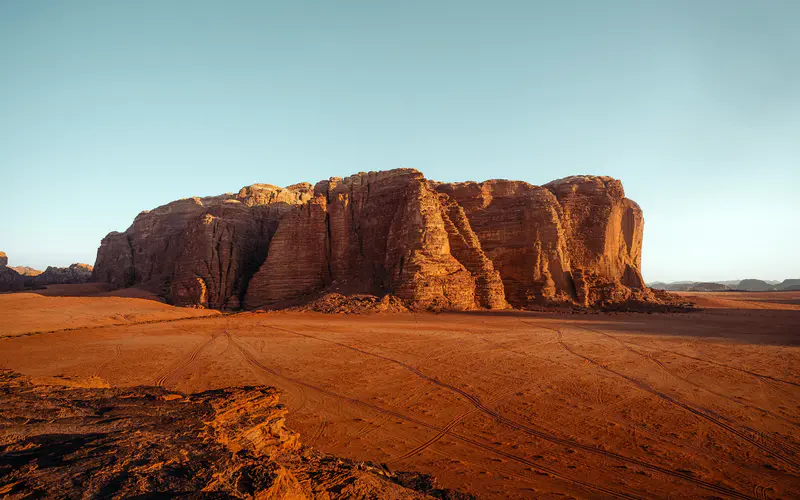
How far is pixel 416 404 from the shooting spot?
7.30 metres

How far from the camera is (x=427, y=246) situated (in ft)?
77.8

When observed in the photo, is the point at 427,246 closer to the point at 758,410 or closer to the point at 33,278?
the point at 758,410

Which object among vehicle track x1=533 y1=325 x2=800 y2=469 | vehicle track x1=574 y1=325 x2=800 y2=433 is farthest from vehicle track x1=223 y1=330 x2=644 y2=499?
vehicle track x1=574 y1=325 x2=800 y2=433

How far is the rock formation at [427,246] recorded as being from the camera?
24.8 m

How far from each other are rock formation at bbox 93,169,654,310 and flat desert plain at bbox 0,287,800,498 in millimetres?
8032

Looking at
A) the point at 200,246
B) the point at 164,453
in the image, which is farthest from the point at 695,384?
the point at 200,246

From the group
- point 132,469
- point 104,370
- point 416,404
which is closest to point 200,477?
point 132,469

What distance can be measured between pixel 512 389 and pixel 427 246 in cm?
1600

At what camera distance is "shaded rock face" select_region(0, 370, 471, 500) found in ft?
8.07

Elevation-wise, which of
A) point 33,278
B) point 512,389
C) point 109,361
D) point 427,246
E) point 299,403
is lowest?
point 109,361

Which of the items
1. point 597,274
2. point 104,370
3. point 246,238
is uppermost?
point 246,238

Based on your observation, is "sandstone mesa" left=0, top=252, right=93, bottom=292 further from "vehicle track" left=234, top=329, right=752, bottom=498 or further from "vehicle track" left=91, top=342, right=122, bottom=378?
"vehicle track" left=234, top=329, right=752, bottom=498

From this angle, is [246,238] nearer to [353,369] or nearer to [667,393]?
[353,369]

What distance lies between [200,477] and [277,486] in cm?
53
